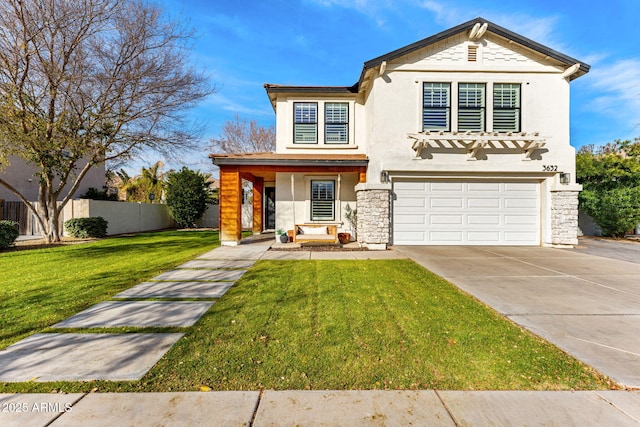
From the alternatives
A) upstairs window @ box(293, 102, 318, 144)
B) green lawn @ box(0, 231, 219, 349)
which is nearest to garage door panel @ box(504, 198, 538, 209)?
upstairs window @ box(293, 102, 318, 144)

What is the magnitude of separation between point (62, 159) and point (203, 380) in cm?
1211

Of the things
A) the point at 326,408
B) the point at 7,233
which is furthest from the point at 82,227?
the point at 326,408

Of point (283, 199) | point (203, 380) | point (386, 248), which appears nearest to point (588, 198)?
point (386, 248)

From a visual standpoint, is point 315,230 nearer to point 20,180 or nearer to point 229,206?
point 229,206

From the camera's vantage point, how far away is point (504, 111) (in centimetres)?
1009

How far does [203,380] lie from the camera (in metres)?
2.52

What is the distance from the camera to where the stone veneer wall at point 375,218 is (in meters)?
9.73

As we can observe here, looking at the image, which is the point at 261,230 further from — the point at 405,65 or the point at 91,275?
the point at 405,65

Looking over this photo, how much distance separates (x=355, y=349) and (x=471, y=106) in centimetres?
1017

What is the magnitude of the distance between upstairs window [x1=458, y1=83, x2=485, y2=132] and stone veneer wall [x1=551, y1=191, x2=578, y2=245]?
12.6 feet

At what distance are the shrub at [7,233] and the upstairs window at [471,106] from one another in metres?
16.5

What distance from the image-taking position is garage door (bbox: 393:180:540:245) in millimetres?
10227

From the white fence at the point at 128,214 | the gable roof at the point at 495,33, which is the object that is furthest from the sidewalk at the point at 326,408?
the white fence at the point at 128,214

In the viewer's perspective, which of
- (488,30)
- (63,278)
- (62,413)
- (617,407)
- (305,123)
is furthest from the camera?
(305,123)
